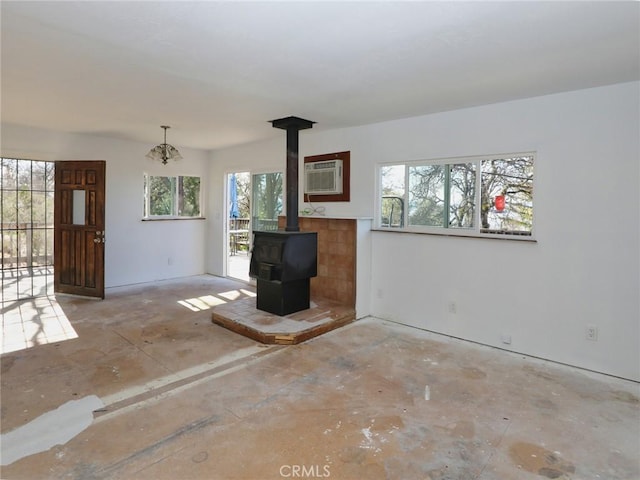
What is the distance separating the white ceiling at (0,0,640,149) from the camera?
6.60ft

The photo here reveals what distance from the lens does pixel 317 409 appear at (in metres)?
2.51

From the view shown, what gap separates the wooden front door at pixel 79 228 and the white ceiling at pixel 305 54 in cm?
137

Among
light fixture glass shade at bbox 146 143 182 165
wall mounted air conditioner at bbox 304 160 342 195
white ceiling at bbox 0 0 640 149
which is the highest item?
white ceiling at bbox 0 0 640 149

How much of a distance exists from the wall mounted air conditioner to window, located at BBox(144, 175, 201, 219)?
2744 millimetres

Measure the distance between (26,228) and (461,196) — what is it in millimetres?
5898

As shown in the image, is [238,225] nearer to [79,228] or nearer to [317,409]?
[79,228]

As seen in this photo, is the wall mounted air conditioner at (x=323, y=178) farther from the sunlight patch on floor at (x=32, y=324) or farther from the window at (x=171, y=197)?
the sunlight patch on floor at (x=32, y=324)

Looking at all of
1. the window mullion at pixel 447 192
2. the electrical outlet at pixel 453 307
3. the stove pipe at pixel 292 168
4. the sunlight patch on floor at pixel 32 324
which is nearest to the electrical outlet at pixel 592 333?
the electrical outlet at pixel 453 307

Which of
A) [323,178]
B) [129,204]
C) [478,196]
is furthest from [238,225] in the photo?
[478,196]

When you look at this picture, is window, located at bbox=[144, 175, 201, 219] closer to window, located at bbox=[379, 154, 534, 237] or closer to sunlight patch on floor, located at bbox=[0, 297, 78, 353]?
sunlight patch on floor, located at bbox=[0, 297, 78, 353]

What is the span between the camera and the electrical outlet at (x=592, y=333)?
3172mm

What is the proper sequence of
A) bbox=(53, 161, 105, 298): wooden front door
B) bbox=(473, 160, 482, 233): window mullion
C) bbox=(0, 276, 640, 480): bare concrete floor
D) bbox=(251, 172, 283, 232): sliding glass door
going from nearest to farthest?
1. bbox=(0, 276, 640, 480): bare concrete floor
2. bbox=(473, 160, 482, 233): window mullion
3. bbox=(53, 161, 105, 298): wooden front door
4. bbox=(251, 172, 283, 232): sliding glass door

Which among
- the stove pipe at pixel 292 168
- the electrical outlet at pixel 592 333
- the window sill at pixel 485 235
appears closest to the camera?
the electrical outlet at pixel 592 333

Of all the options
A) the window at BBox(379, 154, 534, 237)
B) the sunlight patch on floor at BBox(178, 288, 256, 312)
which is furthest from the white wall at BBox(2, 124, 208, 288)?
the window at BBox(379, 154, 534, 237)
